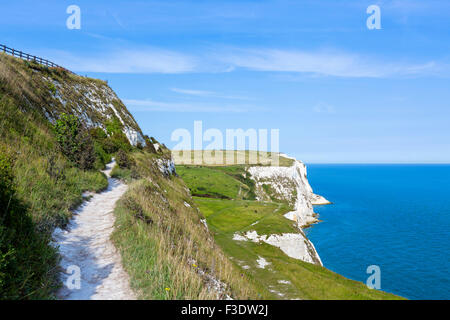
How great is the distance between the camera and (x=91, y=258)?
8617 millimetres

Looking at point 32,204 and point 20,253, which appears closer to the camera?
point 20,253

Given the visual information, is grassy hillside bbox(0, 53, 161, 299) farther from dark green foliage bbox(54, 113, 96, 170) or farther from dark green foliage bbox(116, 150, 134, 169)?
dark green foliage bbox(116, 150, 134, 169)

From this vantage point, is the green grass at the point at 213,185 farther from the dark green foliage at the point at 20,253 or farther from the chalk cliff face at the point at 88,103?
the dark green foliage at the point at 20,253

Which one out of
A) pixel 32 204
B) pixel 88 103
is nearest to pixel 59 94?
pixel 88 103

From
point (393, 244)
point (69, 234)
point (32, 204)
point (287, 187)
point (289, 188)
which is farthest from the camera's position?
point (287, 187)

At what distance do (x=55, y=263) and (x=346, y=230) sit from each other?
10874 centimetres

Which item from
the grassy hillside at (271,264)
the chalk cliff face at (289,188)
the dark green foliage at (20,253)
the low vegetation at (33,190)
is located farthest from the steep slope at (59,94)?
the chalk cliff face at (289,188)

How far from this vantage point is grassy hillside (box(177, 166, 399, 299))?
78.2 feet

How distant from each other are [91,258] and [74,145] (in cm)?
1360

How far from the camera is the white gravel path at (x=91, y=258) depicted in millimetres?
6855

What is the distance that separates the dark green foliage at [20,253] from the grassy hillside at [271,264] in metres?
9.04

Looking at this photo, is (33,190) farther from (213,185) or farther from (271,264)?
(213,185)

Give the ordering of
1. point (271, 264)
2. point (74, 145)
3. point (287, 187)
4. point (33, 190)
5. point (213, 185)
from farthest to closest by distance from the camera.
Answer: point (287, 187), point (213, 185), point (271, 264), point (74, 145), point (33, 190)

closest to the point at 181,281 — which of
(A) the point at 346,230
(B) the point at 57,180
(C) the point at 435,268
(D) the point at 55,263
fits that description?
(D) the point at 55,263
